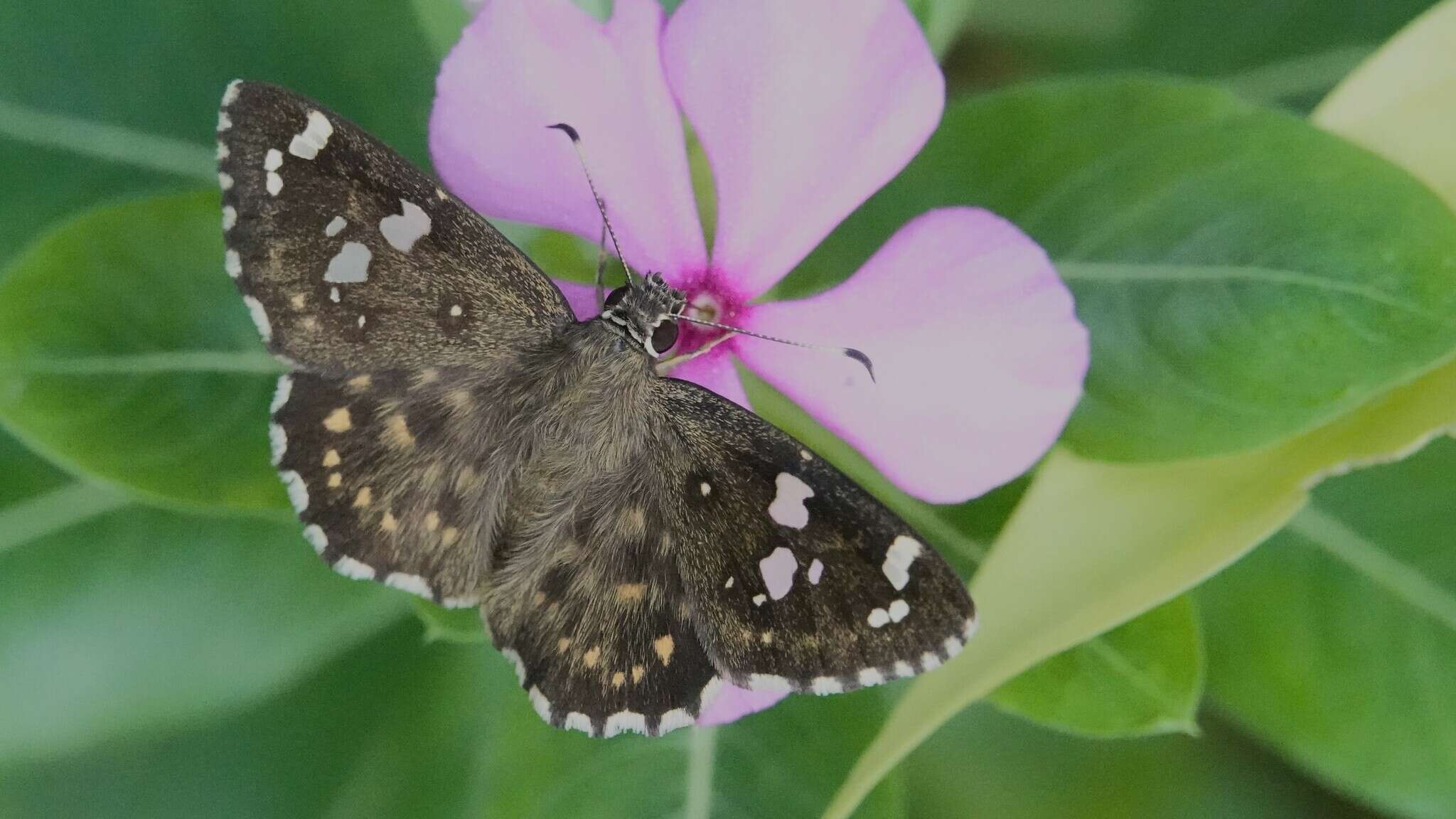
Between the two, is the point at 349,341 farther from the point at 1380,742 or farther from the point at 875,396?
the point at 1380,742

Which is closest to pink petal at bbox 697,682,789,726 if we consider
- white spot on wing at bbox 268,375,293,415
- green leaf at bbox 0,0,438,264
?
white spot on wing at bbox 268,375,293,415

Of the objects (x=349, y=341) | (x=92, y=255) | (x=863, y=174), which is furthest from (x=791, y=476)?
(x=92, y=255)

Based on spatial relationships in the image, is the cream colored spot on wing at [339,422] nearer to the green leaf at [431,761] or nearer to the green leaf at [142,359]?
the green leaf at [142,359]

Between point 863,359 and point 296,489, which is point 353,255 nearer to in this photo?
point 296,489

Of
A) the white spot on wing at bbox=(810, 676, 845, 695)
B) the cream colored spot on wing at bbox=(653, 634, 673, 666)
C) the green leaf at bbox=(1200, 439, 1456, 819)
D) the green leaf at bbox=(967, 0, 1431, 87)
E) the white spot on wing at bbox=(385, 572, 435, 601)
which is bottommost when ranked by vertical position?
the green leaf at bbox=(1200, 439, 1456, 819)

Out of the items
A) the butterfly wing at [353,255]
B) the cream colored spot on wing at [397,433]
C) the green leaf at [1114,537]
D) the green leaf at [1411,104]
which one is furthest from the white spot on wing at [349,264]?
the green leaf at [1411,104]

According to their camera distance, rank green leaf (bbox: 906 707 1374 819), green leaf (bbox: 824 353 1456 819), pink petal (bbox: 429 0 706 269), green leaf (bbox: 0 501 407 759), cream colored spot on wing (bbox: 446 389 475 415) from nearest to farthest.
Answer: green leaf (bbox: 824 353 1456 819)
pink petal (bbox: 429 0 706 269)
cream colored spot on wing (bbox: 446 389 475 415)
green leaf (bbox: 0 501 407 759)
green leaf (bbox: 906 707 1374 819)

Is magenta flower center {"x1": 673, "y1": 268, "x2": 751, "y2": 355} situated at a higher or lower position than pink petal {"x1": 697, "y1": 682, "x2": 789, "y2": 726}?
higher

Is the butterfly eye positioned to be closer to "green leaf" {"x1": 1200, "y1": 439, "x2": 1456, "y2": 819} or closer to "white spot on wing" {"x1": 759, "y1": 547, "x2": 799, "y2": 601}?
"white spot on wing" {"x1": 759, "y1": 547, "x2": 799, "y2": 601}

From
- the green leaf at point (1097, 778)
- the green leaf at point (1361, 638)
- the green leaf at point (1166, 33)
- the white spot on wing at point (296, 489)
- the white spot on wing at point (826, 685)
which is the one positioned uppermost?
the white spot on wing at point (296, 489)
